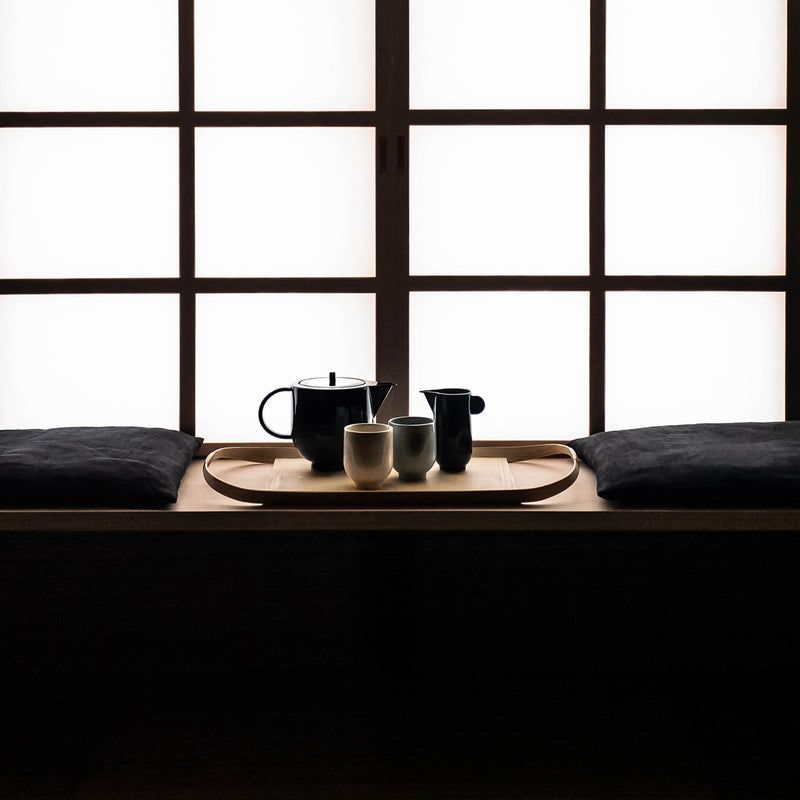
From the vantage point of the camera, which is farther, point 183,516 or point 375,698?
point 375,698

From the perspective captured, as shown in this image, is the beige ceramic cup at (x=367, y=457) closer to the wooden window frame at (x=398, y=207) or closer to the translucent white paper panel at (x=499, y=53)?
the wooden window frame at (x=398, y=207)

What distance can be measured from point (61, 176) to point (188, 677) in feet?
4.65

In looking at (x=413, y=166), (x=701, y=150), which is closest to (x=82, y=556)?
(x=413, y=166)

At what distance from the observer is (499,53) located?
7.08 feet

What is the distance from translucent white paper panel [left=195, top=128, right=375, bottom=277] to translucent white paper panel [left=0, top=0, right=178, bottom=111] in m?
0.22

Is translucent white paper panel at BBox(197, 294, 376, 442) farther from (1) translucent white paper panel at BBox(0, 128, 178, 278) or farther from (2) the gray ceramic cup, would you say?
(2) the gray ceramic cup

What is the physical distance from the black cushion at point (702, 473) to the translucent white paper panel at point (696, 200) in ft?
2.04

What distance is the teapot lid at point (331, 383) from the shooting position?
5.84ft

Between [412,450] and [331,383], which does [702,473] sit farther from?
[331,383]

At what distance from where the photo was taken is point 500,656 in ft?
7.37

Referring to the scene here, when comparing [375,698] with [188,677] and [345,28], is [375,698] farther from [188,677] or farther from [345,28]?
[345,28]

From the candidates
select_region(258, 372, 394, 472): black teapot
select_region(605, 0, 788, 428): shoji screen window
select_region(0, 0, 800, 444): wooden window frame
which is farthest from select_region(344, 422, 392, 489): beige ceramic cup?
select_region(605, 0, 788, 428): shoji screen window

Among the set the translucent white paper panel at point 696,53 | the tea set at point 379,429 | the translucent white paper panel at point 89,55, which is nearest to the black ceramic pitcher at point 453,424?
the tea set at point 379,429

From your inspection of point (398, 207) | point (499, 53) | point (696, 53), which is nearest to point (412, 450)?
point (398, 207)
